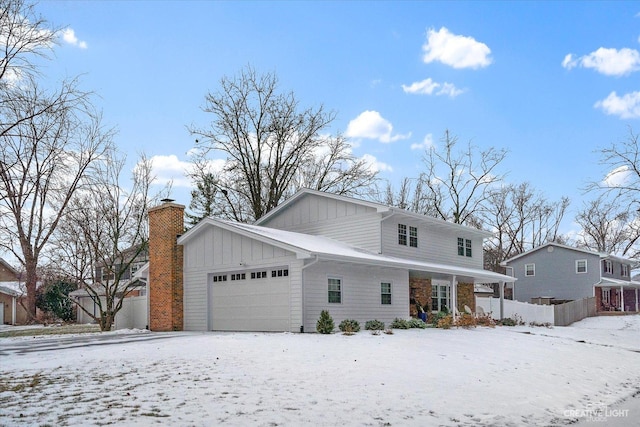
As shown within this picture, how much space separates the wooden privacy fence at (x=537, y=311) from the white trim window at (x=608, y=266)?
9.30m

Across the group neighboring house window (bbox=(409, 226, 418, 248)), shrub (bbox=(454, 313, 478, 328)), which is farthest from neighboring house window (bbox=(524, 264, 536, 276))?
shrub (bbox=(454, 313, 478, 328))

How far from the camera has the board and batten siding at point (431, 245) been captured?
957 inches

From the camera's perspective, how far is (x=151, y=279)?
23859 mm

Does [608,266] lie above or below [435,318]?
above

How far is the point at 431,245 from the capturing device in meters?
27.6

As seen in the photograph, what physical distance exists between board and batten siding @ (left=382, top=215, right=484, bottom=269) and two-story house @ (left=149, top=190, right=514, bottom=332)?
51 mm

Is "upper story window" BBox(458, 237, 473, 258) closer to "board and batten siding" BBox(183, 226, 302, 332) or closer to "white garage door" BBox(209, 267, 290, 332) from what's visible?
"white garage door" BBox(209, 267, 290, 332)

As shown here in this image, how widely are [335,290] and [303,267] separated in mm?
2069

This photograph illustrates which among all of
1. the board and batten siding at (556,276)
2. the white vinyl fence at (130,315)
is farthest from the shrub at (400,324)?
the board and batten siding at (556,276)

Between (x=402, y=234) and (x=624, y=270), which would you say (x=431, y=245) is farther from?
(x=624, y=270)

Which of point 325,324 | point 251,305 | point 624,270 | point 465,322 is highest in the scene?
point 624,270

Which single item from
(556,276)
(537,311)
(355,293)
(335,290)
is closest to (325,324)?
(335,290)

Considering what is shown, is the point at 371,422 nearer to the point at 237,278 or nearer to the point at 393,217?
the point at 237,278

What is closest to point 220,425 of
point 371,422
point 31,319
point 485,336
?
point 371,422
